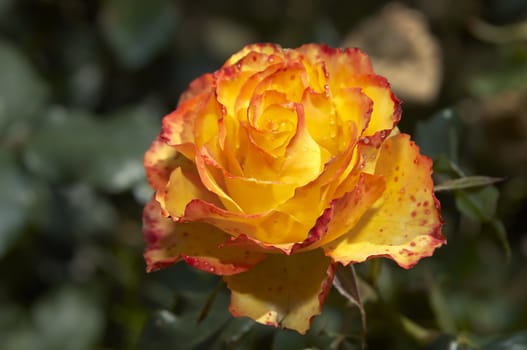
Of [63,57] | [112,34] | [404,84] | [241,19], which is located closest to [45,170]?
[112,34]

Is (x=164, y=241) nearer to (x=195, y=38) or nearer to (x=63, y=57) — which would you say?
(x=63, y=57)

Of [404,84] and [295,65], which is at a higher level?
[295,65]

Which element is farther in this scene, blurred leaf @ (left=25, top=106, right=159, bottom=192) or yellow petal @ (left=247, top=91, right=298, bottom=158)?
blurred leaf @ (left=25, top=106, right=159, bottom=192)

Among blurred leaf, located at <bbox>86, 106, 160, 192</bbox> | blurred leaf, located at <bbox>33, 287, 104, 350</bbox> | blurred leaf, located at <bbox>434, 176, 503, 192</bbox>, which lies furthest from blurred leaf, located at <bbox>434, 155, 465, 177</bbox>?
blurred leaf, located at <bbox>33, 287, 104, 350</bbox>

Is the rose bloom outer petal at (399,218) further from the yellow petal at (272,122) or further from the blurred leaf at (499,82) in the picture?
the blurred leaf at (499,82)

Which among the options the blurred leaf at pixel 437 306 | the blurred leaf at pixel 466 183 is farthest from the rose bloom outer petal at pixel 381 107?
the blurred leaf at pixel 437 306

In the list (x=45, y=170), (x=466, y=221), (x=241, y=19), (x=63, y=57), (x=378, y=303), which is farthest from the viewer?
(x=241, y=19)

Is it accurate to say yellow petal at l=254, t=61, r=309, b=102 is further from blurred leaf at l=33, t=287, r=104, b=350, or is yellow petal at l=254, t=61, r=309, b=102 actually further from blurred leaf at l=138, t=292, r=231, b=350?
blurred leaf at l=33, t=287, r=104, b=350
